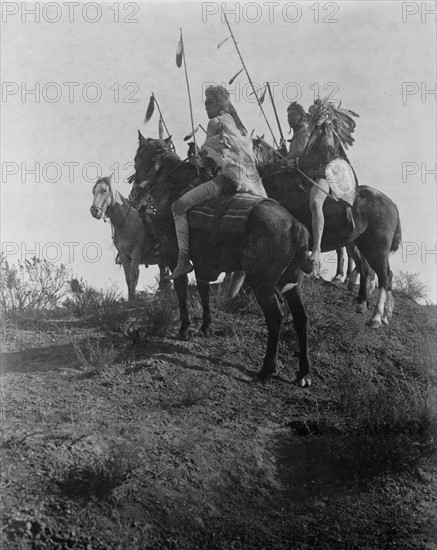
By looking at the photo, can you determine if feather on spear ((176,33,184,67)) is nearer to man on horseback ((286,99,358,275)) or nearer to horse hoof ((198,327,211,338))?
man on horseback ((286,99,358,275))

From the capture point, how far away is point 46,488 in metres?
5.92

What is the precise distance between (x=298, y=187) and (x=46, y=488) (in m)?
6.68

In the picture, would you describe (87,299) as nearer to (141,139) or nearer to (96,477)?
(141,139)

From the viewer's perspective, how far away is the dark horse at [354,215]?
11000mm

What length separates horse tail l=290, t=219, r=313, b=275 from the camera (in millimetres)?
9250

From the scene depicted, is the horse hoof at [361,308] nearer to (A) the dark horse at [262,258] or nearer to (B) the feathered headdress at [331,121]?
(B) the feathered headdress at [331,121]

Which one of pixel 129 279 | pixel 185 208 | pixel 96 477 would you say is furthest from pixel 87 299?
pixel 96 477

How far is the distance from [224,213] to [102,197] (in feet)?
17.8

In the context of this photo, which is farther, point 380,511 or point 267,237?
point 267,237

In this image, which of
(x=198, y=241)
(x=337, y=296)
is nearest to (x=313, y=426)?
(x=198, y=241)

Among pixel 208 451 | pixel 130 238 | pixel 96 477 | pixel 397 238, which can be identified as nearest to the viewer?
pixel 96 477

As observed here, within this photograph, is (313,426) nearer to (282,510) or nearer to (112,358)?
(282,510)

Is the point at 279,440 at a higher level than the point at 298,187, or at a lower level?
lower

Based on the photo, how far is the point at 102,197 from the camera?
14320mm
